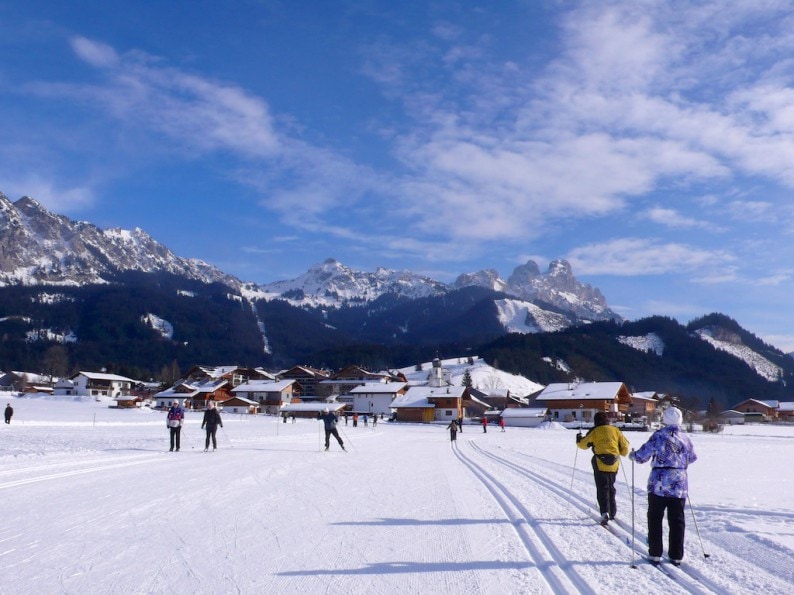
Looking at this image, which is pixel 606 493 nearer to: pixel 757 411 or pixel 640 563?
pixel 640 563

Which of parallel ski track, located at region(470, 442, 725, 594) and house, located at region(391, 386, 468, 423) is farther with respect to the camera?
house, located at region(391, 386, 468, 423)

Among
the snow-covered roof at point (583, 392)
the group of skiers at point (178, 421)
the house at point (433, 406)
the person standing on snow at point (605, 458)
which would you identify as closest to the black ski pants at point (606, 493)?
the person standing on snow at point (605, 458)

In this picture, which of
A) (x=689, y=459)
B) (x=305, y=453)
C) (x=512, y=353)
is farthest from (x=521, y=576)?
(x=512, y=353)

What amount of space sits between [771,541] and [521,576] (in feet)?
12.8

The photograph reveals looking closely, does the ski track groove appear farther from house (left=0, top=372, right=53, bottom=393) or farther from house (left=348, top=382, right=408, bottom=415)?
house (left=0, top=372, right=53, bottom=393)

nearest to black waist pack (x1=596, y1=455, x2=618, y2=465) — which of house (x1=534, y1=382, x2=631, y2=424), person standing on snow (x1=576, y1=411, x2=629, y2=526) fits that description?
person standing on snow (x1=576, y1=411, x2=629, y2=526)

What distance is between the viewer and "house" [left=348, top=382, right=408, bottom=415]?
110625 mm

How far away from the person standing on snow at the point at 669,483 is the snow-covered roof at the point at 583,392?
9169 centimetres

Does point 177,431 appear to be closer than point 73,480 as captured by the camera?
No

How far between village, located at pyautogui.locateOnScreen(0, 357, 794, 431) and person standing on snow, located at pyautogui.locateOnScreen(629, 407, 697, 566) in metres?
65.7

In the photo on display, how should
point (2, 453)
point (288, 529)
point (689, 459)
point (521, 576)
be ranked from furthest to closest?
point (2, 453) → point (288, 529) → point (689, 459) → point (521, 576)

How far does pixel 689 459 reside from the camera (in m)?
7.38

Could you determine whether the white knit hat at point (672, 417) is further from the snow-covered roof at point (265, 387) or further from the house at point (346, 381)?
the house at point (346, 381)

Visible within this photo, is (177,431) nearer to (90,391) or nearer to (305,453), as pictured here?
(305,453)
